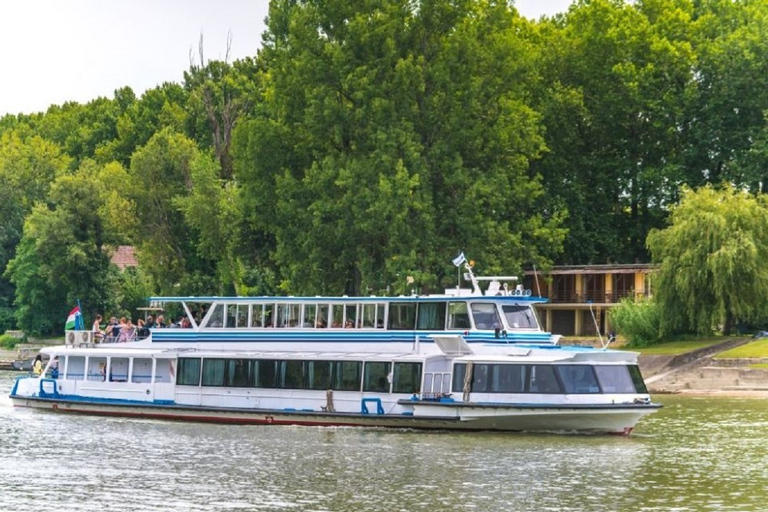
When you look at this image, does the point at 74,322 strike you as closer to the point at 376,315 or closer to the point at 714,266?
the point at 376,315

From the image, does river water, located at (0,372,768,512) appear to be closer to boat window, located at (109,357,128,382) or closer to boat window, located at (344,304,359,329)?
boat window, located at (109,357,128,382)

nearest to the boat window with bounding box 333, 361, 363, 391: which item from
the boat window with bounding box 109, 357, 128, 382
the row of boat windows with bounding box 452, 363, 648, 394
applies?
the row of boat windows with bounding box 452, 363, 648, 394

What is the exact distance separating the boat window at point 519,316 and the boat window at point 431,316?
6.54 ft

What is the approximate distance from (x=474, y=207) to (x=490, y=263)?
9.86 ft

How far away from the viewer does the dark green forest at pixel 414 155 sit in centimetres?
7044

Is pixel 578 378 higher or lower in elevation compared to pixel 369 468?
higher

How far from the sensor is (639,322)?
7325 centimetres

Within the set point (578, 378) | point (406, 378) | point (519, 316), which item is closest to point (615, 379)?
point (578, 378)

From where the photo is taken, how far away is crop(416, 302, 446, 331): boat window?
43.8m

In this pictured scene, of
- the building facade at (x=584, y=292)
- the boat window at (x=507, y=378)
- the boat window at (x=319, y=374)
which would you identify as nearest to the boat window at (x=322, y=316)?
the boat window at (x=319, y=374)

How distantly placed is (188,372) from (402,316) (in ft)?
26.0

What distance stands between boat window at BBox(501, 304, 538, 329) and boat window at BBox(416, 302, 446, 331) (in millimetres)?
1993

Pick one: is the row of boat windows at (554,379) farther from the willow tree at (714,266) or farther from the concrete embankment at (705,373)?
the willow tree at (714,266)

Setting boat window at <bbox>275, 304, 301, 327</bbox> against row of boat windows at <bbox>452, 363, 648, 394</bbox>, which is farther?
boat window at <bbox>275, 304, 301, 327</bbox>
